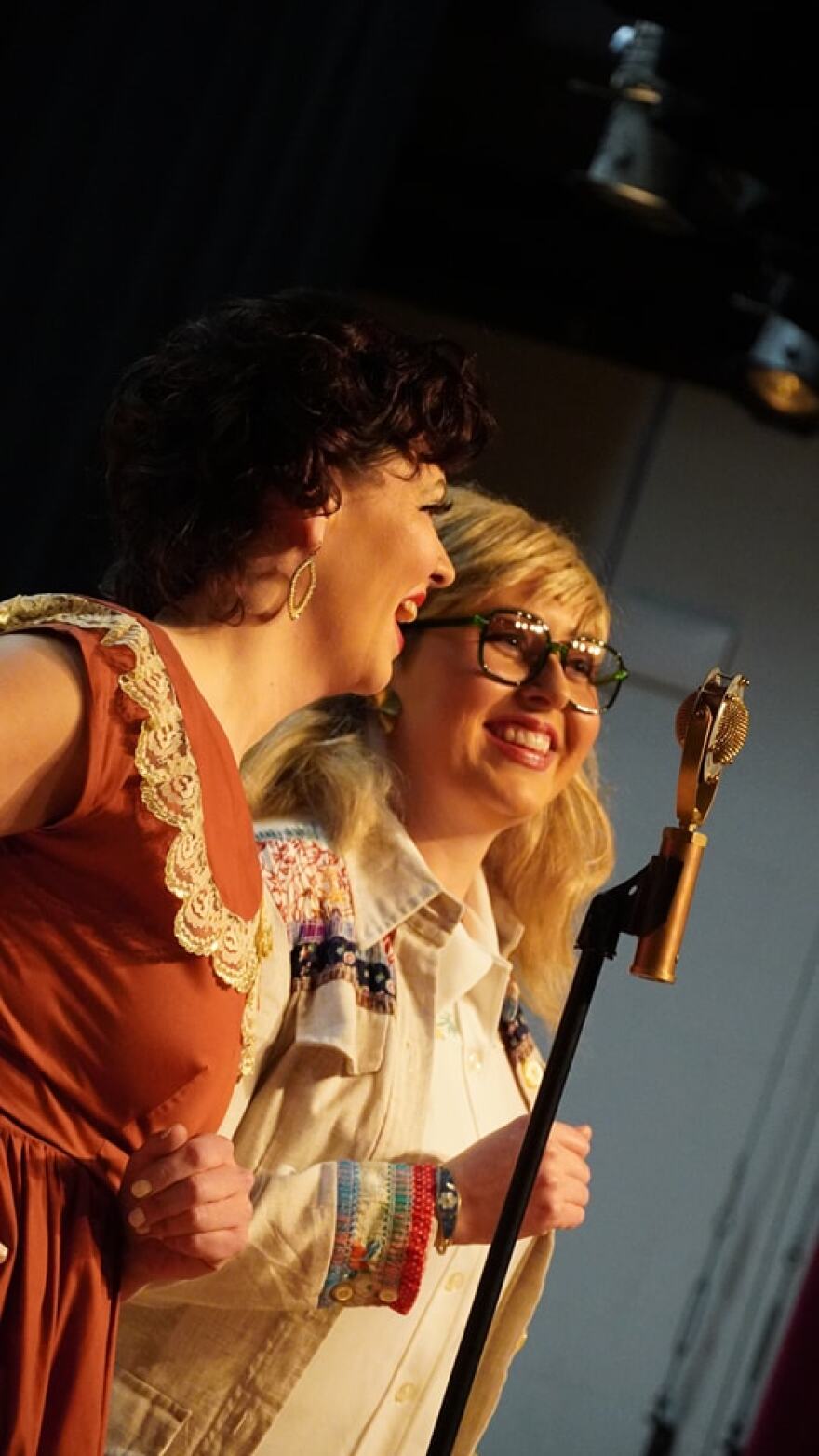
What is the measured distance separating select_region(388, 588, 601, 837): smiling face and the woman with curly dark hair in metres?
0.49

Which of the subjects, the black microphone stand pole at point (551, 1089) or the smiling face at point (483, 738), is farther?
the smiling face at point (483, 738)

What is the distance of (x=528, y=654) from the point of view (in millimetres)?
2193

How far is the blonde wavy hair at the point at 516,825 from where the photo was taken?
2125mm

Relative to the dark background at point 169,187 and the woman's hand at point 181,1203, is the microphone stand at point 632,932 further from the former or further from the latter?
the dark background at point 169,187

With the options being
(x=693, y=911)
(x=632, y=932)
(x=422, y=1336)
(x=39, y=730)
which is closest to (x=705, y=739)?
(x=632, y=932)

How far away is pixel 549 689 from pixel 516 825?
9.0 inches

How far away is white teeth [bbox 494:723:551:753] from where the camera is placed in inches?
85.0

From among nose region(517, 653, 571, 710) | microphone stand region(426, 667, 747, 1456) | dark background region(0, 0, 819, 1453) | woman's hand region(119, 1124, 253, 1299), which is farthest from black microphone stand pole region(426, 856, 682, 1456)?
dark background region(0, 0, 819, 1453)

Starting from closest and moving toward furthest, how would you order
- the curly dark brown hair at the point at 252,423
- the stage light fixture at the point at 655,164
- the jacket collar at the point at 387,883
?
1. the curly dark brown hair at the point at 252,423
2. the jacket collar at the point at 387,883
3. the stage light fixture at the point at 655,164

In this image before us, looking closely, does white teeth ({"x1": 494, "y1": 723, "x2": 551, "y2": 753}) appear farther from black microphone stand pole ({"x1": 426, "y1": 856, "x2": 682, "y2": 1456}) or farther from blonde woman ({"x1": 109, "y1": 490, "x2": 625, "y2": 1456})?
black microphone stand pole ({"x1": 426, "y1": 856, "x2": 682, "y2": 1456})

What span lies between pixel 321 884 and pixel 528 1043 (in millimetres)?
380

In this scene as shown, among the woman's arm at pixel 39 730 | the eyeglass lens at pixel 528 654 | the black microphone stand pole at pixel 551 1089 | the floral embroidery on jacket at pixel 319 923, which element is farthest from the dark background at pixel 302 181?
the woman's arm at pixel 39 730

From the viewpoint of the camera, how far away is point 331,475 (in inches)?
62.6

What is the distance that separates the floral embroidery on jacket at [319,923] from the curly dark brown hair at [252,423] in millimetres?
411
